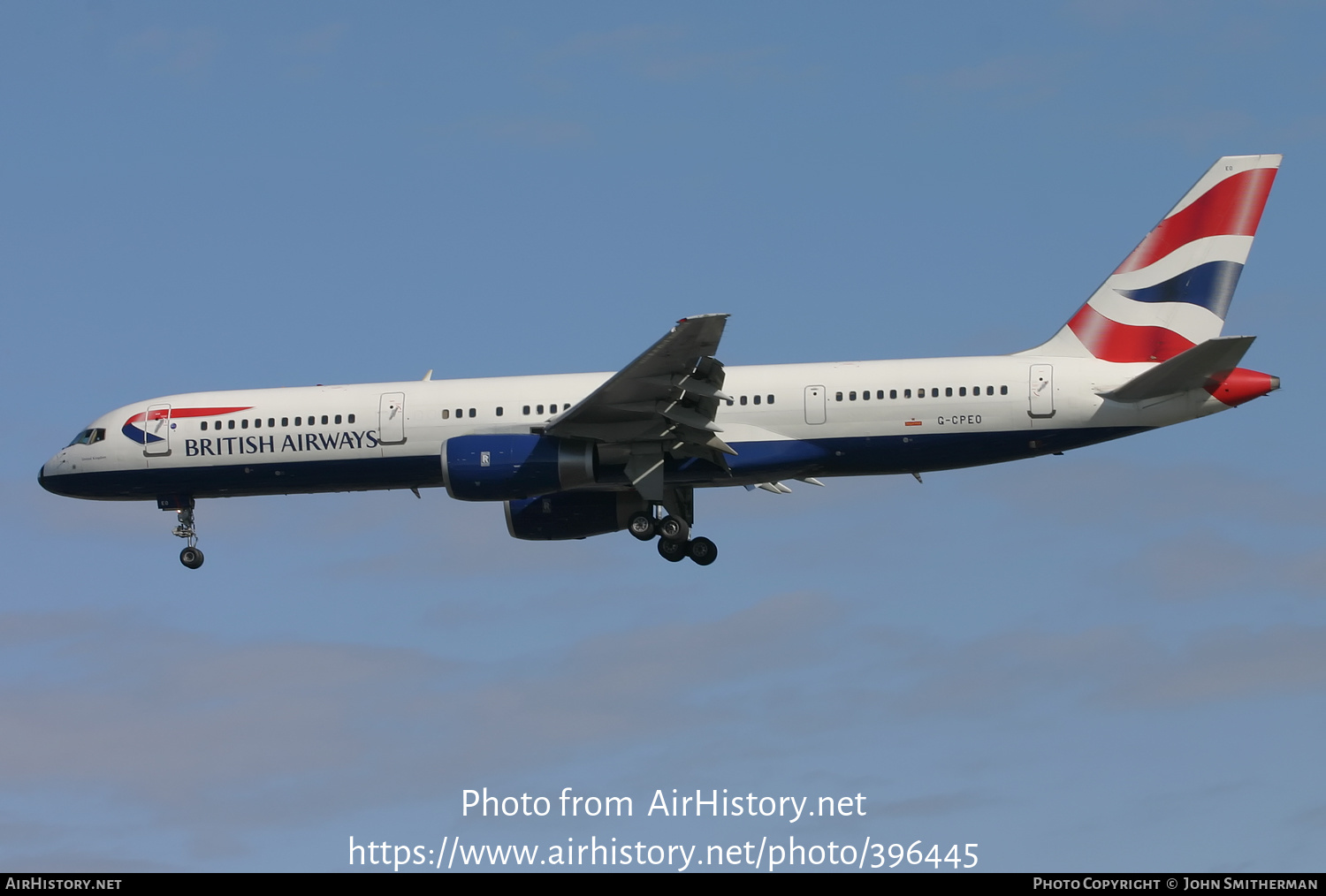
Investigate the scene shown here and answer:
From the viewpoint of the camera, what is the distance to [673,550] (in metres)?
44.3

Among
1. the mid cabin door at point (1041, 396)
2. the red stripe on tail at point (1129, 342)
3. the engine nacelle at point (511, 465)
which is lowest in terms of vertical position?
the engine nacelle at point (511, 465)

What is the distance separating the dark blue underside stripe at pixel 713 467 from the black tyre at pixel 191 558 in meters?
1.54

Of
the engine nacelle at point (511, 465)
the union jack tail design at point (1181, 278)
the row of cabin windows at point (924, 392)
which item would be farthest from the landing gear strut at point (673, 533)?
the union jack tail design at point (1181, 278)

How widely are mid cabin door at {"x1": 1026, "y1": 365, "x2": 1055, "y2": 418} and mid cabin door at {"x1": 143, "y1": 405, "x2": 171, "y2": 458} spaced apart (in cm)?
2010

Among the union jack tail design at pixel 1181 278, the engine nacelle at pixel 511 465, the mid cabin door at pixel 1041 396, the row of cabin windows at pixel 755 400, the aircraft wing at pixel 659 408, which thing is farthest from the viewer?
the union jack tail design at pixel 1181 278

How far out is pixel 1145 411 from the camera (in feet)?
132

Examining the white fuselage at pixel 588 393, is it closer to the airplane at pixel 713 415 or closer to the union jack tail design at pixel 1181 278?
the airplane at pixel 713 415

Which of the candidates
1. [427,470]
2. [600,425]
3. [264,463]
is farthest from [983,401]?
[264,463]

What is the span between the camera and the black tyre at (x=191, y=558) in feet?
151

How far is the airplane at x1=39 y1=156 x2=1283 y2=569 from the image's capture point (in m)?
40.2

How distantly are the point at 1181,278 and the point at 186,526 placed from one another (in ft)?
79.5

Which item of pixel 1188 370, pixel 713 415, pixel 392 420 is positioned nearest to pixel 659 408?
pixel 713 415

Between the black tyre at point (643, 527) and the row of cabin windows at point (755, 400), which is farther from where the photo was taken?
the black tyre at point (643, 527)
